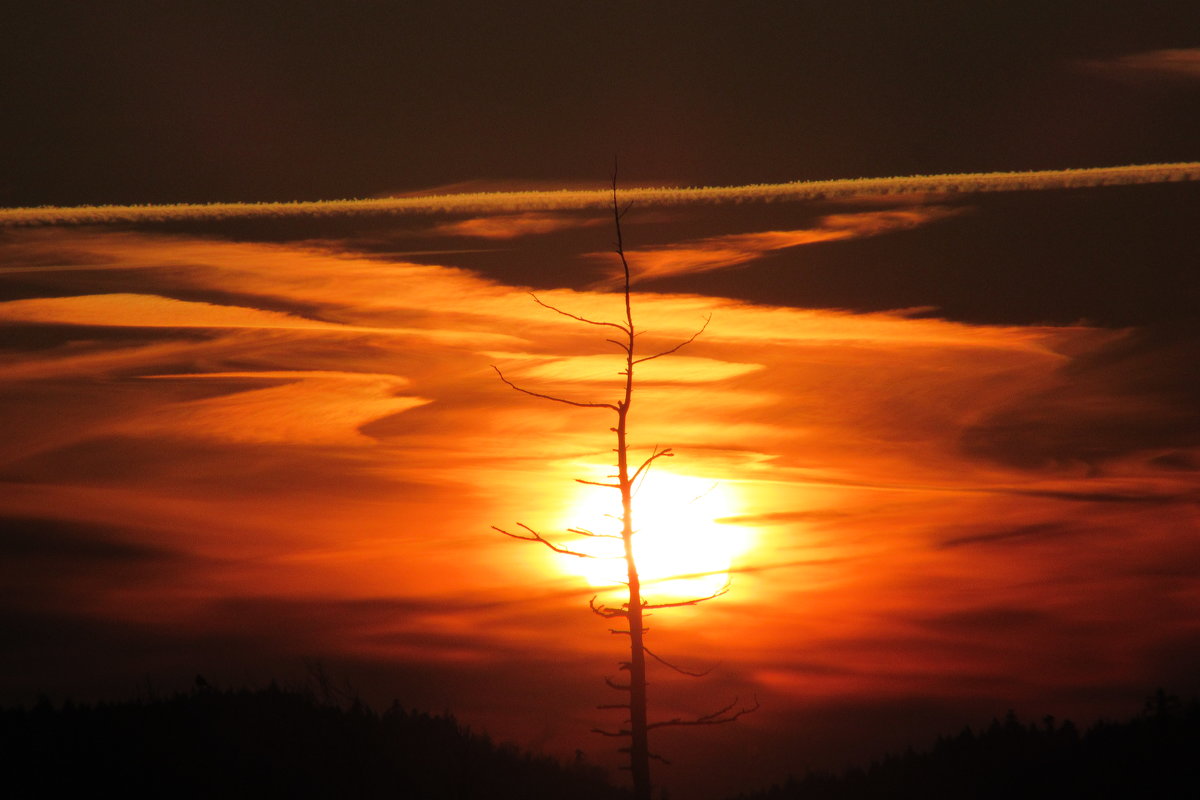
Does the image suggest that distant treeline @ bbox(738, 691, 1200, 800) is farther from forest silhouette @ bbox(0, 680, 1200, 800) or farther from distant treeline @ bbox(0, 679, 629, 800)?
distant treeline @ bbox(0, 679, 629, 800)

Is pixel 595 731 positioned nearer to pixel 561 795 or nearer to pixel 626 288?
pixel 626 288

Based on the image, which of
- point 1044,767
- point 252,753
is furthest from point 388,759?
point 1044,767

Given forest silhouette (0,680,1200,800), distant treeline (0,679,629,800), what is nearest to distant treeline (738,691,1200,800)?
forest silhouette (0,680,1200,800)

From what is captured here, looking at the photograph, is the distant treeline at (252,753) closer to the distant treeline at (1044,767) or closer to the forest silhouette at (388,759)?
the forest silhouette at (388,759)

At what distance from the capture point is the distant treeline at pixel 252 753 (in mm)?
24578

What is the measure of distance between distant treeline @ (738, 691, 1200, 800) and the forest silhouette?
0.19ft

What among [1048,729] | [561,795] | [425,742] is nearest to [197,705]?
[425,742]

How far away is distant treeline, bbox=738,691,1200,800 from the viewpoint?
1229 inches

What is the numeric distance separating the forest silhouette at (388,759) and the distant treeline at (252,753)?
0.06 m

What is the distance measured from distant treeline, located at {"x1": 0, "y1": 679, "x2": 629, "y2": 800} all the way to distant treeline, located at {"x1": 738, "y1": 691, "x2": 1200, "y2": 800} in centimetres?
1014

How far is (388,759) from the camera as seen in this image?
34562 mm

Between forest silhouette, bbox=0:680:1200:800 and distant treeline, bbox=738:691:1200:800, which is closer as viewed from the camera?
forest silhouette, bbox=0:680:1200:800

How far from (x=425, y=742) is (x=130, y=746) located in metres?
13.0

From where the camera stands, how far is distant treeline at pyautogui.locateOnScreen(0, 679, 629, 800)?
24.6m
